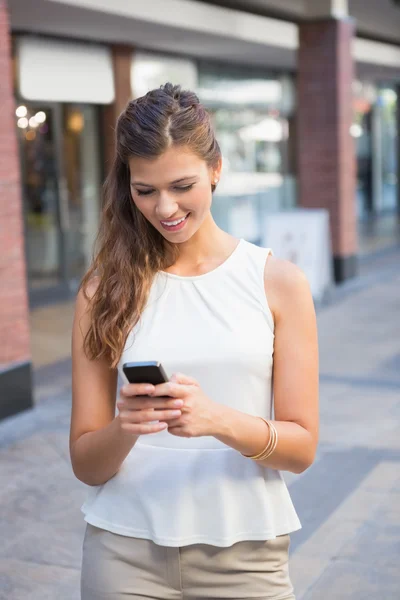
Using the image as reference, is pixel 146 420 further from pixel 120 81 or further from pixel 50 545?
pixel 120 81

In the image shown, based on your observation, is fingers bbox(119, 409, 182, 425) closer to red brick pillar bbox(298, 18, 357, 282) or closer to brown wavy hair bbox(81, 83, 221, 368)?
brown wavy hair bbox(81, 83, 221, 368)

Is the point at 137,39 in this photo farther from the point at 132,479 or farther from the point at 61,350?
the point at 132,479

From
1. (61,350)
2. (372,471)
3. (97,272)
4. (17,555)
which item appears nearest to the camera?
(97,272)

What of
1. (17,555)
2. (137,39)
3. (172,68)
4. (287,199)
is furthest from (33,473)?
(287,199)

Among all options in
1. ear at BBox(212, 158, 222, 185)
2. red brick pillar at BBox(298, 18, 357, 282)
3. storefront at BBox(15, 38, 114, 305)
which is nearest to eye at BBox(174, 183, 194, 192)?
ear at BBox(212, 158, 222, 185)

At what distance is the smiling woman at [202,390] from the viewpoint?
5.79ft

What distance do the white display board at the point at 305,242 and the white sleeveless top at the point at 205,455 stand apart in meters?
8.82

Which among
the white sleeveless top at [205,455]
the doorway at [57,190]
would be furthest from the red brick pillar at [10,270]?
the doorway at [57,190]

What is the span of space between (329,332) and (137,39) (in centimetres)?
510

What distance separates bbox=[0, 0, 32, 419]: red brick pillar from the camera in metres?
6.43

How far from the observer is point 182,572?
1.77m

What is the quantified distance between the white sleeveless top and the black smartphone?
0.88 ft

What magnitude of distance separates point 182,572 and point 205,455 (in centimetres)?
24

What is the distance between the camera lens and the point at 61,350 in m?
9.03
